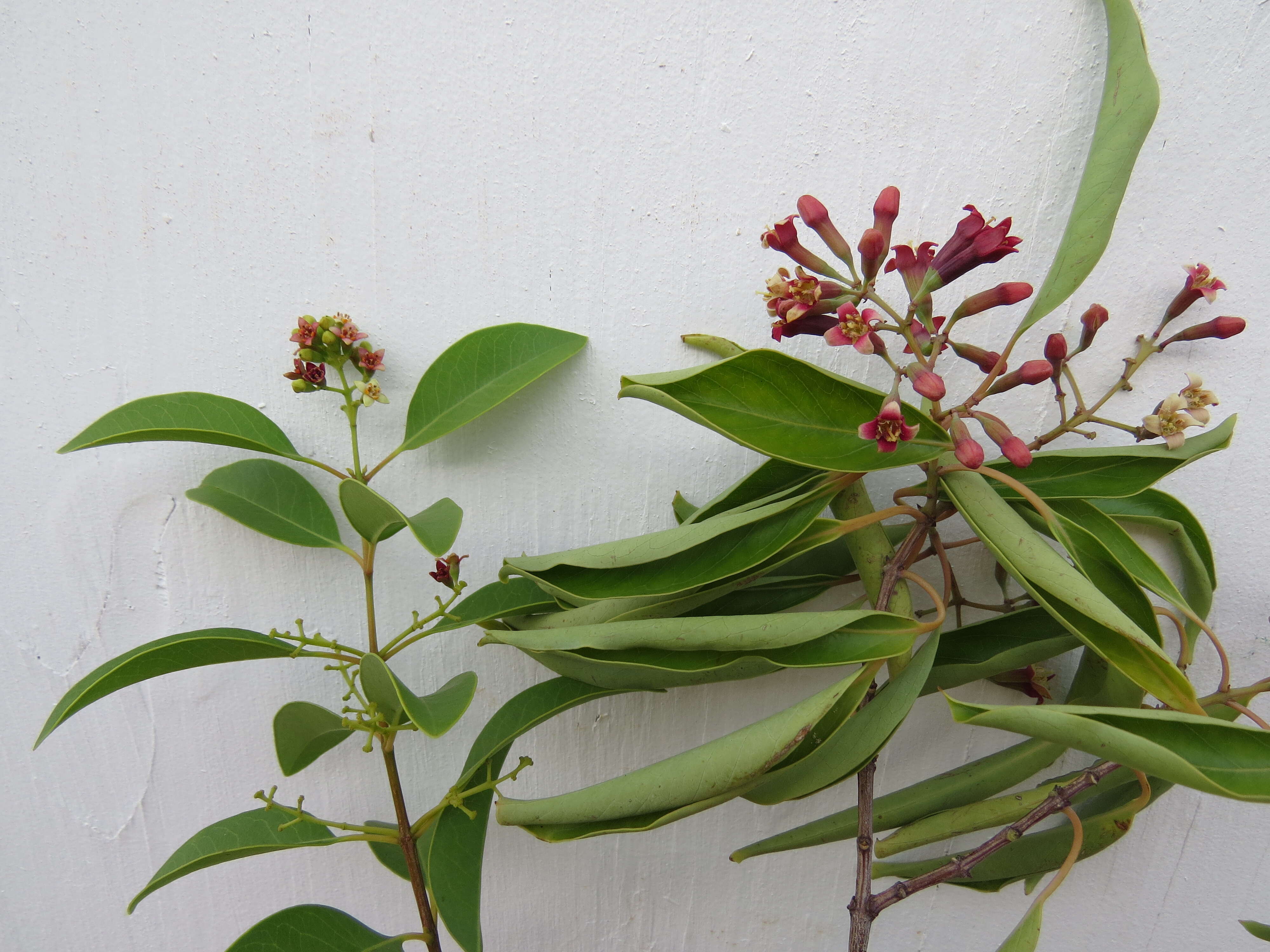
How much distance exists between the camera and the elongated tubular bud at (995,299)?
1.89ft

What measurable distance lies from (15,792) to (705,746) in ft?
2.79

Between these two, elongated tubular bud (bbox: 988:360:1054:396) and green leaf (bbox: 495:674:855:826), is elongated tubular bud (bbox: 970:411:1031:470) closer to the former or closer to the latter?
elongated tubular bud (bbox: 988:360:1054:396)

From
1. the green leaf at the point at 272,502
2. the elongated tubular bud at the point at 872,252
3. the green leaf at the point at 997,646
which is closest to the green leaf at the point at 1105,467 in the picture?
the green leaf at the point at 997,646

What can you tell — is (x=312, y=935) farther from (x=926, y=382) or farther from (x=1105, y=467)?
(x=1105, y=467)

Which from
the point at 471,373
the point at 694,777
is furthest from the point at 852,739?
the point at 471,373

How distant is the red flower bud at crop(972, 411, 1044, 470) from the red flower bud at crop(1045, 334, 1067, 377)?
5cm

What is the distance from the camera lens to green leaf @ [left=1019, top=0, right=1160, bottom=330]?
596 millimetres

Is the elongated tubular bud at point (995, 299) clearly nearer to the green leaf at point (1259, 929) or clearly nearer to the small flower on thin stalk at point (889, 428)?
the small flower on thin stalk at point (889, 428)

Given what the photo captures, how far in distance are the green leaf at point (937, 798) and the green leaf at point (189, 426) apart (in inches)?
23.0

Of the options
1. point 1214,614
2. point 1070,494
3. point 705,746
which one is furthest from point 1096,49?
point 705,746

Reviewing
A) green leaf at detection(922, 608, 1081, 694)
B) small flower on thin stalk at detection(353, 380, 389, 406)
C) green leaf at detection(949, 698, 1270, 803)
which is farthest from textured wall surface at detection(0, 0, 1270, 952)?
green leaf at detection(949, 698, 1270, 803)

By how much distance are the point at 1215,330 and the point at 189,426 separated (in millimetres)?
913

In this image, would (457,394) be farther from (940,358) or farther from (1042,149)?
(1042,149)

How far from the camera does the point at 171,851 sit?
88 centimetres
